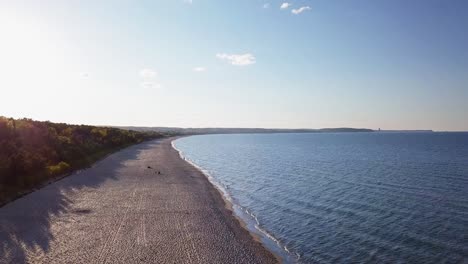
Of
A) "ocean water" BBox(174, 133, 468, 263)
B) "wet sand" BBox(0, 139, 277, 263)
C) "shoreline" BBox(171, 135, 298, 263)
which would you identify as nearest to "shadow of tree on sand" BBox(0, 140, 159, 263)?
"wet sand" BBox(0, 139, 277, 263)

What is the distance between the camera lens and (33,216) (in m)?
22.1

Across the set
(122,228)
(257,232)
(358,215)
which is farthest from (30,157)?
(358,215)

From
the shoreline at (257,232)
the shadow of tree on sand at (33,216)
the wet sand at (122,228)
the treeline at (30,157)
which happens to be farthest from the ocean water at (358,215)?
the treeline at (30,157)

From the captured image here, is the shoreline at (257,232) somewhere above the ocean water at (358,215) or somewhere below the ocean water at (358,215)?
below

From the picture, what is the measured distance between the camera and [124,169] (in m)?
47.7

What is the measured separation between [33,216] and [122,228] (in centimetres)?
550

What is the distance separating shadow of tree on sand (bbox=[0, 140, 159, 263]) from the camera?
16.8 m

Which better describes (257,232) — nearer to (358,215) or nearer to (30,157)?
(358,215)

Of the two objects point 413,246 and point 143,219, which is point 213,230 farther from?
point 413,246

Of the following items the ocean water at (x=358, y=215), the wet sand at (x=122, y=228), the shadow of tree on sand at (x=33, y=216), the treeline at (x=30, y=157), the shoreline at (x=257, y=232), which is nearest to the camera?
the wet sand at (x=122, y=228)

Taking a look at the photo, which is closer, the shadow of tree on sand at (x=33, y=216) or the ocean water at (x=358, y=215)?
the shadow of tree on sand at (x=33, y=216)

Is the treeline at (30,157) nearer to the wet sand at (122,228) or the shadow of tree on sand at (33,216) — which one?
the shadow of tree on sand at (33,216)

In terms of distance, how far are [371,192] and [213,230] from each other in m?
18.9

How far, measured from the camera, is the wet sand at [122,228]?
1659 cm
